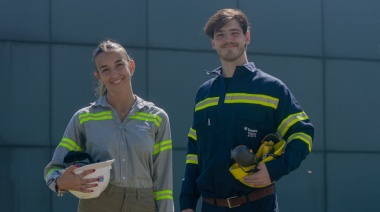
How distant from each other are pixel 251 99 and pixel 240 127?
7.6 inches

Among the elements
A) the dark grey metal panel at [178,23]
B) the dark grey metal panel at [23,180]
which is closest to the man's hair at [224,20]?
the dark grey metal panel at [23,180]

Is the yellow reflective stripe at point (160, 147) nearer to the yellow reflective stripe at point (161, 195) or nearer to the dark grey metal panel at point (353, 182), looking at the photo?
the yellow reflective stripe at point (161, 195)

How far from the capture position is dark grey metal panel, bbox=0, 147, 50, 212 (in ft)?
39.9

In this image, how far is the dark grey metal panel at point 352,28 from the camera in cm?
1398

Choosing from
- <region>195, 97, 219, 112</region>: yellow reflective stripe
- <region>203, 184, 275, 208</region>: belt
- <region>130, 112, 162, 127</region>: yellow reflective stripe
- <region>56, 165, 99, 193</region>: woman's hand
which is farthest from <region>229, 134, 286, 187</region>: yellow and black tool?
<region>56, 165, 99, 193</region>: woman's hand

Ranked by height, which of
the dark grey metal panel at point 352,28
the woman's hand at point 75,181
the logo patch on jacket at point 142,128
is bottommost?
the woman's hand at point 75,181

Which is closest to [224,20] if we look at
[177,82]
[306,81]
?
[177,82]

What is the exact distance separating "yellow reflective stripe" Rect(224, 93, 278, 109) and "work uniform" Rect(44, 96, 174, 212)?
0.45 m

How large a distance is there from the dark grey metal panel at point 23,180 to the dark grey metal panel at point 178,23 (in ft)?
8.16

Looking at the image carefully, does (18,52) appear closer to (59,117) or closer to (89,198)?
(59,117)

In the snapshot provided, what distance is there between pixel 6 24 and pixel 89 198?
755 cm

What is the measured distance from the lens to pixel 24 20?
12297 millimetres

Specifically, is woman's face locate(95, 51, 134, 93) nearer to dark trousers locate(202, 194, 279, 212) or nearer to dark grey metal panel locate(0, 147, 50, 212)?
dark trousers locate(202, 194, 279, 212)

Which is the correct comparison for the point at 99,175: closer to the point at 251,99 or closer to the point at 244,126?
the point at 244,126
